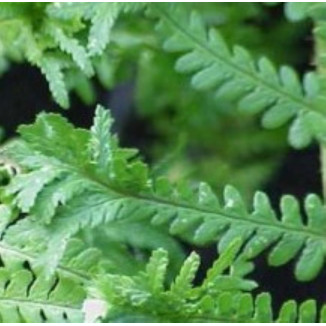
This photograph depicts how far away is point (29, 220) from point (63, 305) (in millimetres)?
93

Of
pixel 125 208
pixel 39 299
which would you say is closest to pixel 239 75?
pixel 125 208

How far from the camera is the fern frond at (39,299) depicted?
3.27ft

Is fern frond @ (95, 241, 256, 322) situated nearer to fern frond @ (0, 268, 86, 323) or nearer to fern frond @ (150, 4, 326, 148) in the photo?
fern frond @ (0, 268, 86, 323)

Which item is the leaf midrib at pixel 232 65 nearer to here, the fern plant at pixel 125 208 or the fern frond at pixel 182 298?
the fern plant at pixel 125 208

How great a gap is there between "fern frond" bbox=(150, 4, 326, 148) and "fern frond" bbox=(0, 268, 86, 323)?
0.29 meters

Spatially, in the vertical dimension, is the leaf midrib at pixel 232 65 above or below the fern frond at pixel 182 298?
above

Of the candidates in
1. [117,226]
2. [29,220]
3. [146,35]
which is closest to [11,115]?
[146,35]

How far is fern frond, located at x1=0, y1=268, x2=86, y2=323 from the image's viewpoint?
3.27 ft

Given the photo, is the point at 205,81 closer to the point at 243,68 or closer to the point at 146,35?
the point at 243,68

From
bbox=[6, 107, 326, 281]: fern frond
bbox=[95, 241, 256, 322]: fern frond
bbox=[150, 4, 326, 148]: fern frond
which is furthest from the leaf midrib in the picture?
bbox=[95, 241, 256, 322]: fern frond

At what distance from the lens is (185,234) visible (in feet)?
3.70

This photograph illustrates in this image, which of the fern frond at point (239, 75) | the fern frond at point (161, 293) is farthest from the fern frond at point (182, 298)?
the fern frond at point (239, 75)

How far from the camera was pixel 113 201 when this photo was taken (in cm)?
101

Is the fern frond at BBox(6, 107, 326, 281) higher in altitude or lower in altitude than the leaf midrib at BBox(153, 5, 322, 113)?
lower
